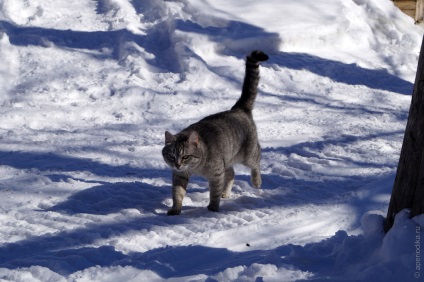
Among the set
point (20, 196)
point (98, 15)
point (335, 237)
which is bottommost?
point (20, 196)

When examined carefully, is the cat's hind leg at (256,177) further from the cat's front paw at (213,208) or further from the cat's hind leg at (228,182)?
the cat's front paw at (213,208)

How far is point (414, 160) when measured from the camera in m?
3.60

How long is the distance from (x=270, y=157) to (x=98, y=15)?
481 cm

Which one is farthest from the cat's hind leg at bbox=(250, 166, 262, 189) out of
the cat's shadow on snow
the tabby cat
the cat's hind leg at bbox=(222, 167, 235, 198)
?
the cat's shadow on snow

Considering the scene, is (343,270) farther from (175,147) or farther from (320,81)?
(320,81)

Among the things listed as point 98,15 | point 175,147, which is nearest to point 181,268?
point 175,147

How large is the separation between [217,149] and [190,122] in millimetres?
2131

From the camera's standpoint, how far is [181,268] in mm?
4062

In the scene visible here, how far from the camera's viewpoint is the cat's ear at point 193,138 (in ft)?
17.1

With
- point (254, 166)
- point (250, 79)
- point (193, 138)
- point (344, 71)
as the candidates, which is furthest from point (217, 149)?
point (344, 71)

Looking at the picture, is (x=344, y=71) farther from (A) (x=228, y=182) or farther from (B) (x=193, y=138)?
(B) (x=193, y=138)

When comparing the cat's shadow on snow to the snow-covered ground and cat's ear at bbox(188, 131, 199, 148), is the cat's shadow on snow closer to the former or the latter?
the snow-covered ground

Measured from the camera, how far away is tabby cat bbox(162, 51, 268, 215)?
17.2 feet

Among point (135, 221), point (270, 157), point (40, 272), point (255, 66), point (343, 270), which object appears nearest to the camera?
point (343, 270)
